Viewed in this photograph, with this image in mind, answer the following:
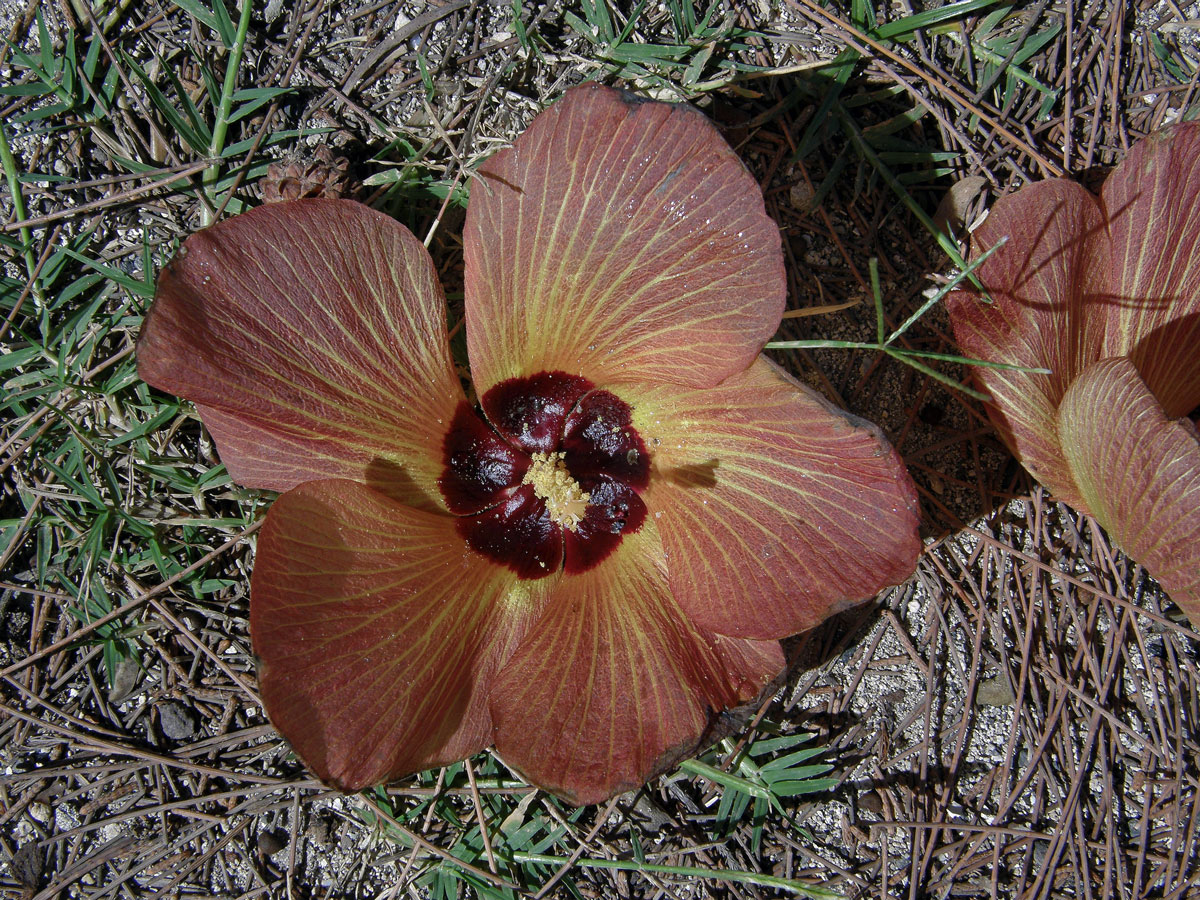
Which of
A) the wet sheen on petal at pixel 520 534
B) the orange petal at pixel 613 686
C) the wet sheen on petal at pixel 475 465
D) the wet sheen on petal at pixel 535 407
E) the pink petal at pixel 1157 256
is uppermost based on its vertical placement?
the pink petal at pixel 1157 256

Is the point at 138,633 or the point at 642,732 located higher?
the point at 642,732

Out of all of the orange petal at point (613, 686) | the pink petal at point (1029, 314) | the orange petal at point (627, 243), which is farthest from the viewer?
the pink petal at point (1029, 314)

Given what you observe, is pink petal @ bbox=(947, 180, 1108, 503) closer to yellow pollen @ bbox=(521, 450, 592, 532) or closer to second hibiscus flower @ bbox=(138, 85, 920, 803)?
second hibiscus flower @ bbox=(138, 85, 920, 803)

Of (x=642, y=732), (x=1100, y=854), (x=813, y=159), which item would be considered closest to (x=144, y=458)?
(x=642, y=732)

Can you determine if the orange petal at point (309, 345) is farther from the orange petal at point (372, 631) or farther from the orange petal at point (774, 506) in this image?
the orange petal at point (774, 506)

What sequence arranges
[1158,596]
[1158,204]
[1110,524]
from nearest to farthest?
[1110,524]
[1158,204]
[1158,596]

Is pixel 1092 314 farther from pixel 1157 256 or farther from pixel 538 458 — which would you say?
pixel 538 458

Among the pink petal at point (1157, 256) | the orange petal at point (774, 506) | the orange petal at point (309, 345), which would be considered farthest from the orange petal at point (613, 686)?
the pink petal at point (1157, 256)

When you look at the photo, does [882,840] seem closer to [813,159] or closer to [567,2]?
[813,159]
